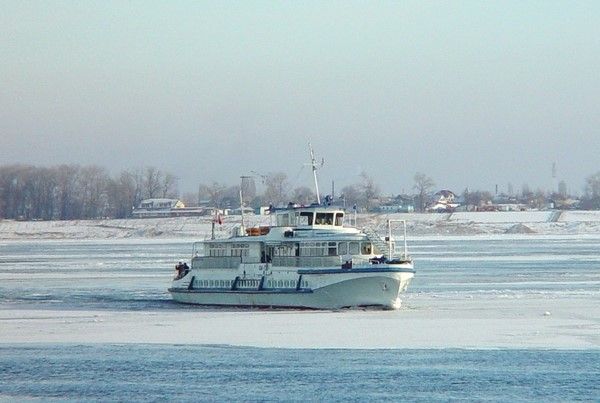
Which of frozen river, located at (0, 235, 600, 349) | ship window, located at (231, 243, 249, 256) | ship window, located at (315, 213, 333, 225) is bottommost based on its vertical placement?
frozen river, located at (0, 235, 600, 349)

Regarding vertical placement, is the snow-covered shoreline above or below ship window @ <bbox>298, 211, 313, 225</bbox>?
below

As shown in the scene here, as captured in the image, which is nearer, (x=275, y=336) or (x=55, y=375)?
(x=55, y=375)

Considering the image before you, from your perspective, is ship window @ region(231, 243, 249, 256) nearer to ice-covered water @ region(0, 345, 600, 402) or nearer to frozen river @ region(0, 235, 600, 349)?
frozen river @ region(0, 235, 600, 349)

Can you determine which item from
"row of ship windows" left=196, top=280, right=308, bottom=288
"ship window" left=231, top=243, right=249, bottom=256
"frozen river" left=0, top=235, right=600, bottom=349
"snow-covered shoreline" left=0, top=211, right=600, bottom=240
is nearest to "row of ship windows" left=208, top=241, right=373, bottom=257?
"row of ship windows" left=196, top=280, right=308, bottom=288

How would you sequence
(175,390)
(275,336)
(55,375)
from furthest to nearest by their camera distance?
(275,336) → (55,375) → (175,390)

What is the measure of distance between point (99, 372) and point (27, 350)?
18.2 feet

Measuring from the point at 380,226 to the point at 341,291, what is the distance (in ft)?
375

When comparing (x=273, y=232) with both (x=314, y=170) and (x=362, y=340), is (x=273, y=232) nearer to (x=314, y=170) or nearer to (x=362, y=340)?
(x=314, y=170)

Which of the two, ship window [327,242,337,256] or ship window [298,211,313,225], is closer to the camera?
ship window [327,242,337,256]

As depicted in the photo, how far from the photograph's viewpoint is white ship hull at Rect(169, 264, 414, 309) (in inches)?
2055

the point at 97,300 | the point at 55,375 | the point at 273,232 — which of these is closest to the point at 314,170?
the point at 273,232

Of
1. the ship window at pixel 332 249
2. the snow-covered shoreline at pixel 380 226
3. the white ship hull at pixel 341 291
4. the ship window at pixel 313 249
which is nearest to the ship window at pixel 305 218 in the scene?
the ship window at pixel 313 249

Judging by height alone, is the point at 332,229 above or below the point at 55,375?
above

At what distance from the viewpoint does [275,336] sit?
1655 inches
